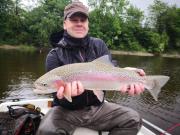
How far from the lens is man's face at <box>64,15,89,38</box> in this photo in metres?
4.65

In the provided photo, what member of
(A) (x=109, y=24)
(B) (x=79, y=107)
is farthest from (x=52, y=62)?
(A) (x=109, y=24)

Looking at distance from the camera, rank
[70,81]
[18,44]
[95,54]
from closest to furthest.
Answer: [70,81] < [95,54] < [18,44]

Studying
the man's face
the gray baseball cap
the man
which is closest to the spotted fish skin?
the man

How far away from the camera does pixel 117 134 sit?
4402mm

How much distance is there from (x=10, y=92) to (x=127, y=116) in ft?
37.9

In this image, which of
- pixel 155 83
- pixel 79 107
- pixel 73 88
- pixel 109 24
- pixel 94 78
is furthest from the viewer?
pixel 109 24

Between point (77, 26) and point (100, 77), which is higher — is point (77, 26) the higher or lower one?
the higher one

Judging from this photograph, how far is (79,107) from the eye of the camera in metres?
4.52

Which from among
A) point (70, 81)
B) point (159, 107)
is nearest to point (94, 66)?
point (70, 81)

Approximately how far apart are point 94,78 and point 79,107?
2.88 feet

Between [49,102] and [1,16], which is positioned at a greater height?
[1,16]

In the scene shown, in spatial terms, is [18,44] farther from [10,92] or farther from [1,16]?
[10,92]

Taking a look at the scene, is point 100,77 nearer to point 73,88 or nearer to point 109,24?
point 73,88

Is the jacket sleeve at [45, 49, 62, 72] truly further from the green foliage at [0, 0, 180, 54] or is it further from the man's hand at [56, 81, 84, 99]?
the green foliage at [0, 0, 180, 54]
